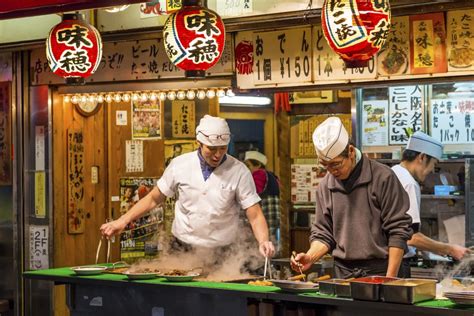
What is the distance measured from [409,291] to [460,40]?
3.52 m

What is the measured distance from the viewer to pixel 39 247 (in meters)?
12.3

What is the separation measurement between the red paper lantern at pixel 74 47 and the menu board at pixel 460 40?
387cm

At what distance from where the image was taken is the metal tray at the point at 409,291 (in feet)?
21.5

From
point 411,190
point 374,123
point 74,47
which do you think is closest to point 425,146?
point 411,190

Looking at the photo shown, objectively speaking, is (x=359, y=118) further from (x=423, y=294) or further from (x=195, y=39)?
(x=423, y=294)

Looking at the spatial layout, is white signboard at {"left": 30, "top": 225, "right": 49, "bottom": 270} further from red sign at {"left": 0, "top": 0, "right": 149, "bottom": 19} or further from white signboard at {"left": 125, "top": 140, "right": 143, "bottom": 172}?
red sign at {"left": 0, "top": 0, "right": 149, "bottom": 19}

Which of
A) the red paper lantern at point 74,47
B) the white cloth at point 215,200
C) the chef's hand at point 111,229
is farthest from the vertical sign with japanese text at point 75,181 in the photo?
the chef's hand at point 111,229

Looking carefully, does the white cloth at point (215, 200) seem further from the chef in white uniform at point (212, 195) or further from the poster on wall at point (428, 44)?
the poster on wall at point (428, 44)

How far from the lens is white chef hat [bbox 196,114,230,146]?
9.42 m

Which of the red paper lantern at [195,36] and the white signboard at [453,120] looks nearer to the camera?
the red paper lantern at [195,36]

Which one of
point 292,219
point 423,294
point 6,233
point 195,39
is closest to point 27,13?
point 195,39

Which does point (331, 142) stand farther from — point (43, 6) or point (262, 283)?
point (43, 6)

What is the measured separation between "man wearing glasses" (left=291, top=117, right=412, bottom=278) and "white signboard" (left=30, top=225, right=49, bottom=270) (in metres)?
5.32

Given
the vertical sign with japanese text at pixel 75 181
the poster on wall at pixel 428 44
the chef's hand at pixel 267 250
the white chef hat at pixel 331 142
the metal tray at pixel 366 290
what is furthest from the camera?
the vertical sign with japanese text at pixel 75 181
